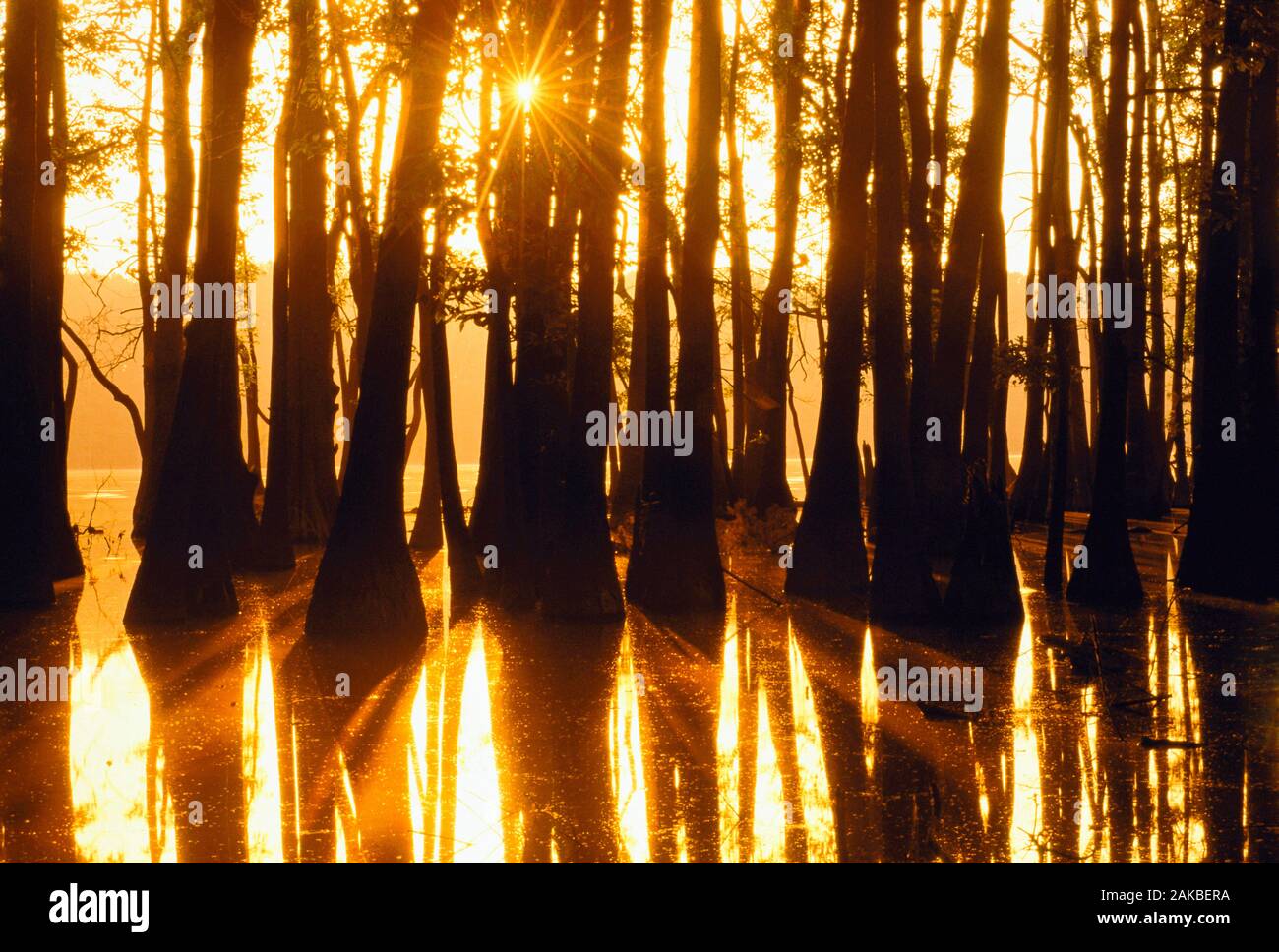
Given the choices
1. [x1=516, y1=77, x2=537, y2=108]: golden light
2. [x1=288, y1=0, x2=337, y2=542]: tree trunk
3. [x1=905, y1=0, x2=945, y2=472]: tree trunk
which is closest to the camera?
[x1=516, y1=77, x2=537, y2=108]: golden light

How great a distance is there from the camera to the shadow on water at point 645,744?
8.27m

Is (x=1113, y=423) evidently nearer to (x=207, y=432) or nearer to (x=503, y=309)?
(x=503, y=309)

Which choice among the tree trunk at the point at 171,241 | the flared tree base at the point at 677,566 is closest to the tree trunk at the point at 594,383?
the flared tree base at the point at 677,566

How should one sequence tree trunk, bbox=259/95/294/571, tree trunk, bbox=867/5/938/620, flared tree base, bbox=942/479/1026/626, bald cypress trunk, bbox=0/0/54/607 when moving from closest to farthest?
flared tree base, bbox=942/479/1026/626 → tree trunk, bbox=867/5/938/620 → bald cypress trunk, bbox=0/0/54/607 → tree trunk, bbox=259/95/294/571

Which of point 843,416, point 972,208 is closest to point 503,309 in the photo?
point 843,416

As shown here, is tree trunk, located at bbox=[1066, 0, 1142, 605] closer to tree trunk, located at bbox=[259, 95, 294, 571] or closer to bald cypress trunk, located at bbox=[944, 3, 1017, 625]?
bald cypress trunk, located at bbox=[944, 3, 1017, 625]

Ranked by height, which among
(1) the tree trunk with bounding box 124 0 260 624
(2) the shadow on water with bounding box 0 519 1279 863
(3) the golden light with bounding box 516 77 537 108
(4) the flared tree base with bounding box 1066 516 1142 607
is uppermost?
(3) the golden light with bounding box 516 77 537 108

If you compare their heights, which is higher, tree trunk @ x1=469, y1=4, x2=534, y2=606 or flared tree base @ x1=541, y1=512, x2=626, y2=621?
tree trunk @ x1=469, y1=4, x2=534, y2=606

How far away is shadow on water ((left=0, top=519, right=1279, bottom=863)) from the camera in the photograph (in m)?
8.27

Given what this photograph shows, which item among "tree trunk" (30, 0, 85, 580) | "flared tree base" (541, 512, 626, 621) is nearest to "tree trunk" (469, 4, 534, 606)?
"flared tree base" (541, 512, 626, 621)

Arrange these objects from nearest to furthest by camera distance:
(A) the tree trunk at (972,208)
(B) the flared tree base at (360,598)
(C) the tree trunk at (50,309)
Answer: (B) the flared tree base at (360,598), (C) the tree trunk at (50,309), (A) the tree trunk at (972,208)

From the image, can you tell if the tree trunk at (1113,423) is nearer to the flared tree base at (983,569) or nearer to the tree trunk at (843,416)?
the flared tree base at (983,569)

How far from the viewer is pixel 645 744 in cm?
1088

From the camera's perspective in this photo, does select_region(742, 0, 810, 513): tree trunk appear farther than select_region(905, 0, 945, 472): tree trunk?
Yes
